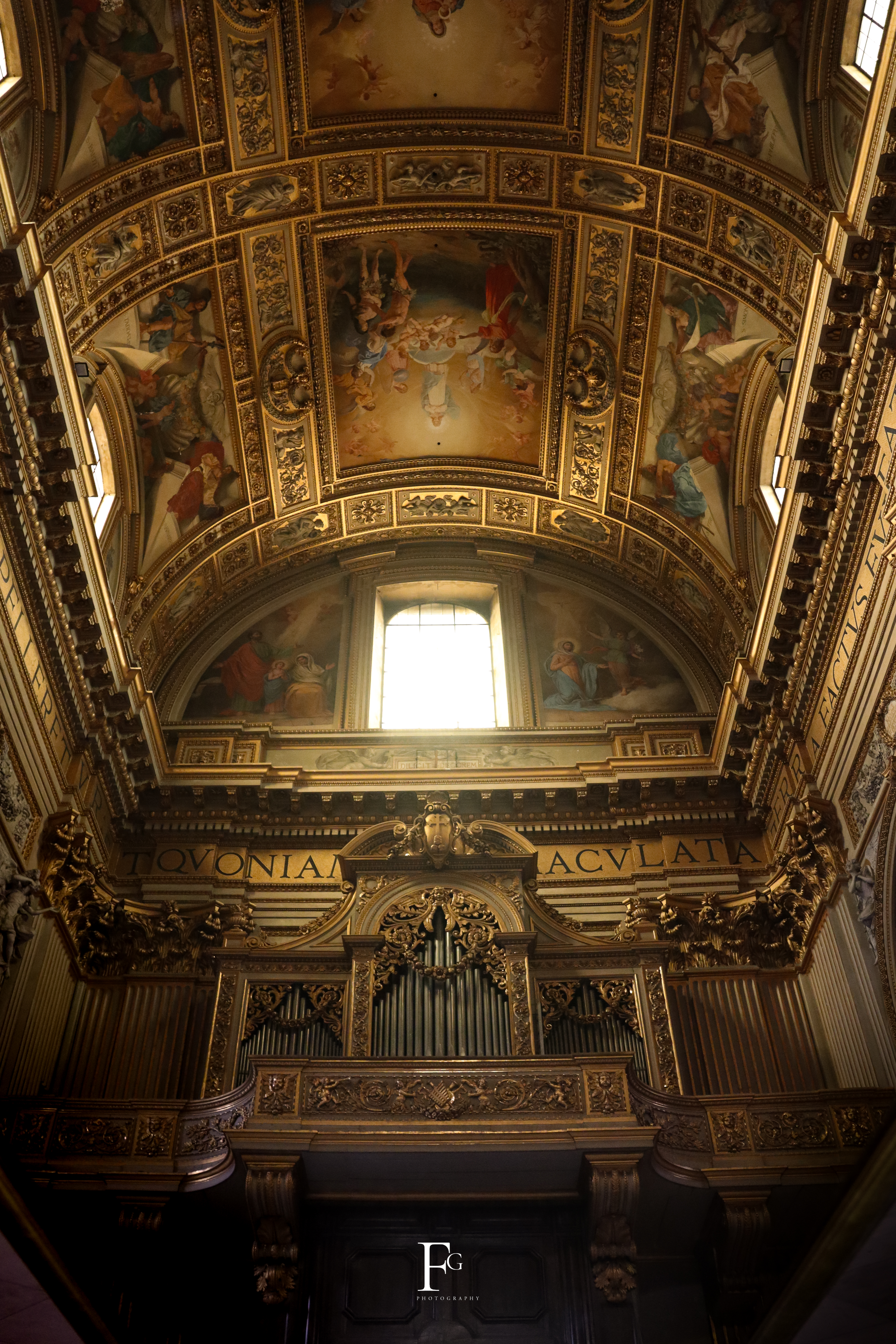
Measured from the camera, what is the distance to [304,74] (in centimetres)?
1466

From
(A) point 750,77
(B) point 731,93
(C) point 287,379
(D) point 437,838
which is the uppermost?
(C) point 287,379

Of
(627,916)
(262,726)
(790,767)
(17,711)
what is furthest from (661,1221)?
(262,726)

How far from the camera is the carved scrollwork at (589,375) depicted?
17.2m

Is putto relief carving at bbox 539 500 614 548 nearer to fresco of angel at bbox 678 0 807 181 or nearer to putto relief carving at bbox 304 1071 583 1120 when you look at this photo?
fresco of angel at bbox 678 0 807 181

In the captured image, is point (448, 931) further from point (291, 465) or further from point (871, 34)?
point (871, 34)

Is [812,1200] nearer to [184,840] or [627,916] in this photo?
[627,916]

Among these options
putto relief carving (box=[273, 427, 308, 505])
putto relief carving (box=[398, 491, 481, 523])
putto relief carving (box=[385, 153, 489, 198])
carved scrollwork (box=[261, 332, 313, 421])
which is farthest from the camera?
putto relief carving (box=[398, 491, 481, 523])

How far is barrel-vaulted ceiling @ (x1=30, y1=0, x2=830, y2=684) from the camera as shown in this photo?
45.2 feet

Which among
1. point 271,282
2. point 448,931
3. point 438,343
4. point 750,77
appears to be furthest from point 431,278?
point 448,931

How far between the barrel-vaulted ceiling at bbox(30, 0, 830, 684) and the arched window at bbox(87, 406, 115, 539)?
0.23m

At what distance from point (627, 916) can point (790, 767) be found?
2.68 meters

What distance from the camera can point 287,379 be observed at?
689 inches

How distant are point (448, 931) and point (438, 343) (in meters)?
9.47

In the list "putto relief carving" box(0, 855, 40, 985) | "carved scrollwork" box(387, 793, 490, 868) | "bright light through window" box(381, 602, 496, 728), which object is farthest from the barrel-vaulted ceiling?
"carved scrollwork" box(387, 793, 490, 868)
